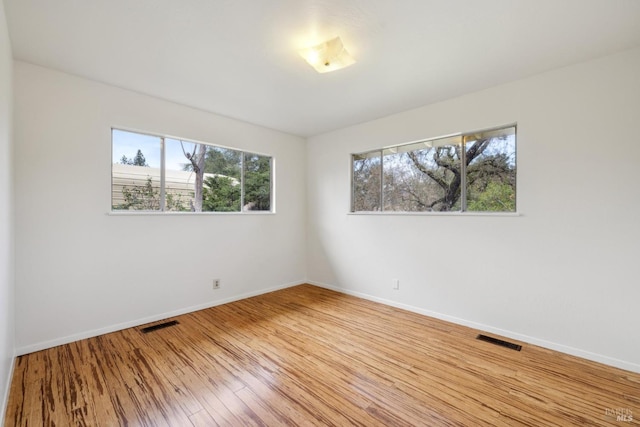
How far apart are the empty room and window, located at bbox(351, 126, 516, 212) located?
29 mm

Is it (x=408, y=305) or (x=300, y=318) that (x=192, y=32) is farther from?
(x=408, y=305)

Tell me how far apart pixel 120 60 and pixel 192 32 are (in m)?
0.89

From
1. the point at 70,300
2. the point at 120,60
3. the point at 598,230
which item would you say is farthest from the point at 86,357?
the point at 598,230

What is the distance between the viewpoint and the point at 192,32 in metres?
2.05

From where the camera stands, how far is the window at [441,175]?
9.62 ft

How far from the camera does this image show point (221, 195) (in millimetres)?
3867

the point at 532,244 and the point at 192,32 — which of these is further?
the point at 532,244

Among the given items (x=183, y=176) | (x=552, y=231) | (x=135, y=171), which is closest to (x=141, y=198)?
(x=135, y=171)

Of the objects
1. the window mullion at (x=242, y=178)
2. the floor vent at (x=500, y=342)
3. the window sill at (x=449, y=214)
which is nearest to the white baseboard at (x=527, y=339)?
the floor vent at (x=500, y=342)

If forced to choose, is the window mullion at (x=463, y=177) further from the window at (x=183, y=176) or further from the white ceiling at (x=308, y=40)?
the window at (x=183, y=176)

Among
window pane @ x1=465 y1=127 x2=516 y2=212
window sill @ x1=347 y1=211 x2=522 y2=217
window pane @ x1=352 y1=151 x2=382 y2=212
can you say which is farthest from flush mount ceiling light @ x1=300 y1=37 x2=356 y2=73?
window sill @ x1=347 y1=211 x2=522 y2=217

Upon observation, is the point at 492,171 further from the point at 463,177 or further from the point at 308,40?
the point at 308,40

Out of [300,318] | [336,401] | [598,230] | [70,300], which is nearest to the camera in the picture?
[336,401]

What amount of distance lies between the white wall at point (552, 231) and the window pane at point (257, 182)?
207cm
